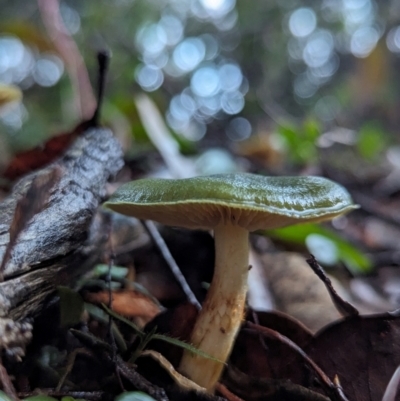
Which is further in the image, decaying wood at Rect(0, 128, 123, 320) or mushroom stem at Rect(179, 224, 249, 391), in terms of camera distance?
mushroom stem at Rect(179, 224, 249, 391)

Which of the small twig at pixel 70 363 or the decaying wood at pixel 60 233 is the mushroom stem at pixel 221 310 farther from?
the decaying wood at pixel 60 233

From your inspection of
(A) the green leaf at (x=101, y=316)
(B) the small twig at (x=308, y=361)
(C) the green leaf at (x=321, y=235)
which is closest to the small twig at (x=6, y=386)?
(A) the green leaf at (x=101, y=316)

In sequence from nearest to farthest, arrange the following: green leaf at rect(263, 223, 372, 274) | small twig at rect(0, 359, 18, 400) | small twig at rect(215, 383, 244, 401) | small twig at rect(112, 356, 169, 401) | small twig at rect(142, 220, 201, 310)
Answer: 1. small twig at rect(0, 359, 18, 400)
2. small twig at rect(112, 356, 169, 401)
3. small twig at rect(215, 383, 244, 401)
4. small twig at rect(142, 220, 201, 310)
5. green leaf at rect(263, 223, 372, 274)

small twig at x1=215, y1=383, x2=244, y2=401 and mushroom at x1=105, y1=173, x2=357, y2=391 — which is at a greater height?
mushroom at x1=105, y1=173, x2=357, y2=391

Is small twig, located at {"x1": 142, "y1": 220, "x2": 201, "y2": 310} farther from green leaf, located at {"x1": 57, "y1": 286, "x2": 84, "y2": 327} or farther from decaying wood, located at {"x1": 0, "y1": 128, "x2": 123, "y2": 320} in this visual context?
green leaf, located at {"x1": 57, "y1": 286, "x2": 84, "y2": 327}

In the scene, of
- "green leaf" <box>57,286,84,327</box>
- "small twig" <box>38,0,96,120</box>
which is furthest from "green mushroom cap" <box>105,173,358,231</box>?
"small twig" <box>38,0,96,120</box>

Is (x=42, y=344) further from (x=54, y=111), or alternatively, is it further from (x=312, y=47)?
(x=312, y=47)

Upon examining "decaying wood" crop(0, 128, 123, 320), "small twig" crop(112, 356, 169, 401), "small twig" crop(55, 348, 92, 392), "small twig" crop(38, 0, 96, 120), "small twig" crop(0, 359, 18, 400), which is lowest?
"small twig" crop(112, 356, 169, 401)
